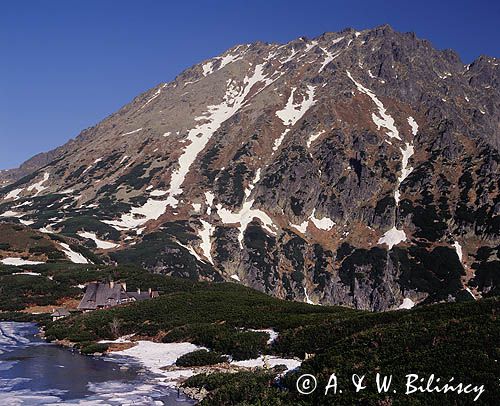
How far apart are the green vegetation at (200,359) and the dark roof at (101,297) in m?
43.4

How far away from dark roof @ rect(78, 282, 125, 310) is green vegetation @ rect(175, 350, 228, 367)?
43.4 metres

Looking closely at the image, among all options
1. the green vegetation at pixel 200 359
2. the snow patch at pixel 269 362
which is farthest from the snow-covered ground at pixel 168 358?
the green vegetation at pixel 200 359

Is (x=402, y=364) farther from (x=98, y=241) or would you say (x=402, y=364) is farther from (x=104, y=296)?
(x=98, y=241)

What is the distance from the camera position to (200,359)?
38.2 m

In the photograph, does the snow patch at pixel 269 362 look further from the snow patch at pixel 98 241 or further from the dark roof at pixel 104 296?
the snow patch at pixel 98 241

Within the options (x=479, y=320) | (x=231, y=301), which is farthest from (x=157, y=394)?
(x=231, y=301)

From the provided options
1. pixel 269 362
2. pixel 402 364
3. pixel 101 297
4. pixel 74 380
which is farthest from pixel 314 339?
pixel 101 297

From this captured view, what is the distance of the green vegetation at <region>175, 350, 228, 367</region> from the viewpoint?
125 feet

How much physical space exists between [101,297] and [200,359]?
4666cm

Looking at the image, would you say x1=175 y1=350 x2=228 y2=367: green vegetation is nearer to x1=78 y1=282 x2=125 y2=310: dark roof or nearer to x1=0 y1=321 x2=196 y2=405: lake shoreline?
x1=0 y1=321 x2=196 y2=405: lake shoreline

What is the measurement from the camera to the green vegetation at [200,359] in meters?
38.1

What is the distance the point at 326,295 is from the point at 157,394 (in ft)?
534

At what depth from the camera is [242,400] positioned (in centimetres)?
2498

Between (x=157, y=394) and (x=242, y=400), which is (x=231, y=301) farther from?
(x=242, y=400)
